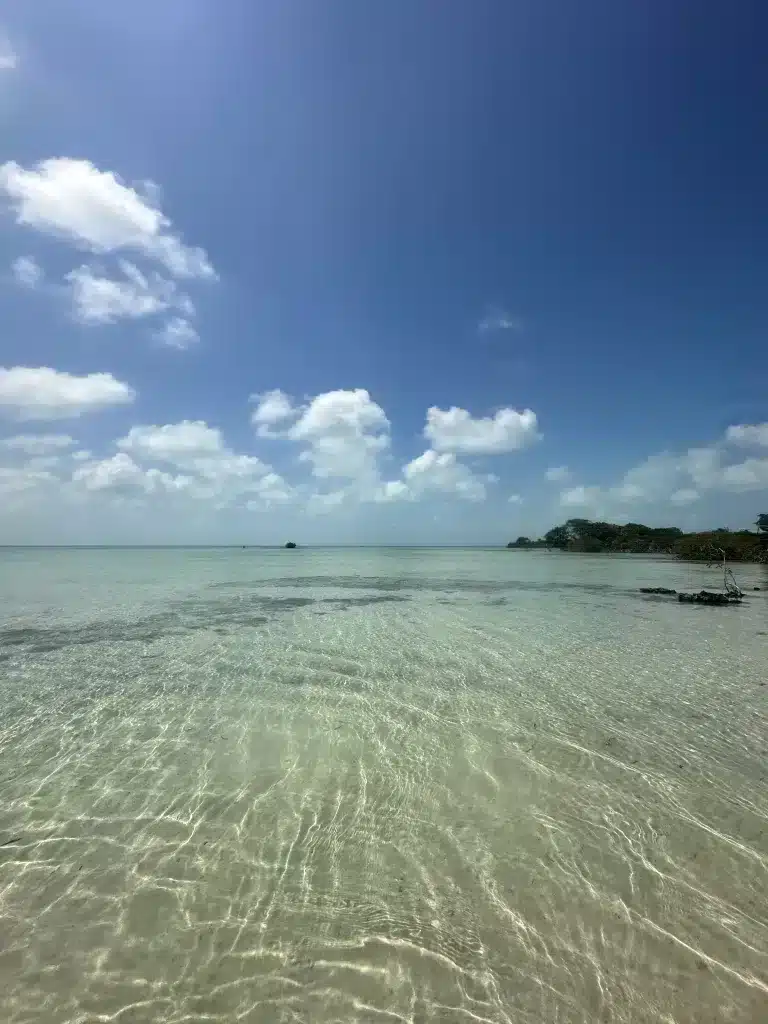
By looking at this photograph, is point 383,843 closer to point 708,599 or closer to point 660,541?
point 708,599

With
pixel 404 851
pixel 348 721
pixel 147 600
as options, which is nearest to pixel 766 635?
pixel 348 721

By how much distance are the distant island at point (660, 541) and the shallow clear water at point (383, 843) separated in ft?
134

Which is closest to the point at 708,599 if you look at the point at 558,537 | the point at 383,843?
the point at 383,843

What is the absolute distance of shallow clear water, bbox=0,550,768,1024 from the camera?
2.69m

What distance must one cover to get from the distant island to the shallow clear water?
40730mm

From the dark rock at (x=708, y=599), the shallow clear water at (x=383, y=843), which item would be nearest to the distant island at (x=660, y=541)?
the dark rock at (x=708, y=599)

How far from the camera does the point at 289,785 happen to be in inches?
193

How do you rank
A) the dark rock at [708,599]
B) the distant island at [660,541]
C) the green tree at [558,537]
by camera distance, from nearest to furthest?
the dark rock at [708,599]
the distant island at [660,541]
the green tree at [558,537]

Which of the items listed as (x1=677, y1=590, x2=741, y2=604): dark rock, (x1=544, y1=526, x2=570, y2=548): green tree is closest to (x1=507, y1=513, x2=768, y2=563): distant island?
(x1=544, y1=526, x2=570, y2=548): green tree

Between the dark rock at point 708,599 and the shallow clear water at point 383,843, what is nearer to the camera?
the shallow clear water at point 383,843

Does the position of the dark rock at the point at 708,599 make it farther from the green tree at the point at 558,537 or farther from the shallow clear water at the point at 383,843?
the green tree at the point at 558,537

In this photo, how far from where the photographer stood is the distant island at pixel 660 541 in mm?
50453

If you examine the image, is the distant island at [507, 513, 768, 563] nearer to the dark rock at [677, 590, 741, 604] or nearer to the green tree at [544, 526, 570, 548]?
the green tree at [544, 526, 570, 548]

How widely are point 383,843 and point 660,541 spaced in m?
88.4
